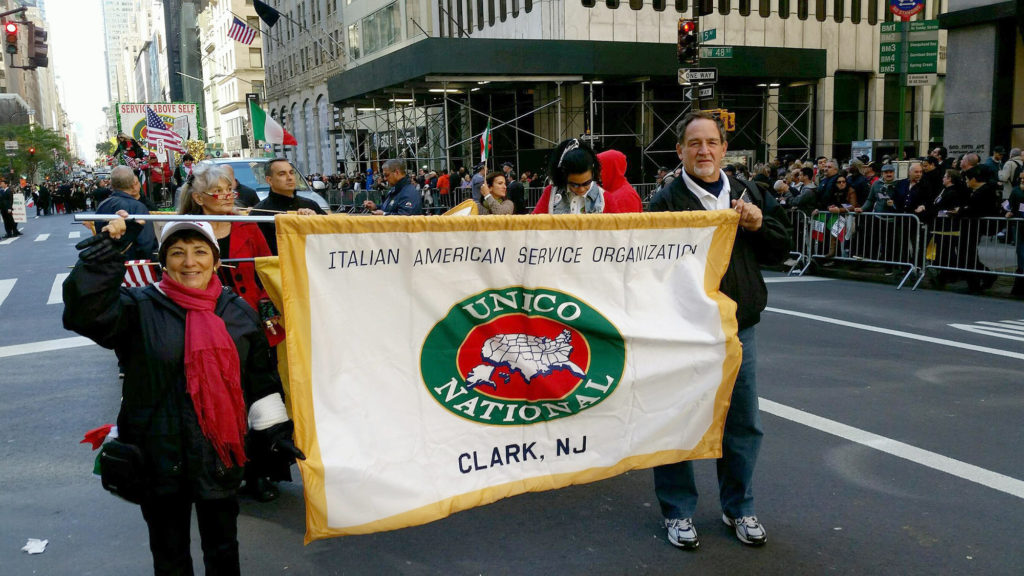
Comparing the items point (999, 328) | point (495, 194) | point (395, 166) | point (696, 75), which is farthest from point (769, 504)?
point (696, 75)

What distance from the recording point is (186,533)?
3.25 metres

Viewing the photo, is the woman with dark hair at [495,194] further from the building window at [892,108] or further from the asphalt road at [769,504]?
the building window at [892,108]

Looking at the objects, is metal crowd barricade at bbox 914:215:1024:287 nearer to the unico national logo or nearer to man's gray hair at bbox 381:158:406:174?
man's gray hair at bbox 381:158:406:174

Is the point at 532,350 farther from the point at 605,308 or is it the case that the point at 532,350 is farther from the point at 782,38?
the point at 782,38

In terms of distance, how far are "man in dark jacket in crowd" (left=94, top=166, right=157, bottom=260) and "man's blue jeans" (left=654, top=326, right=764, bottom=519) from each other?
5.34 meters

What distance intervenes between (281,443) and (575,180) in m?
2.23

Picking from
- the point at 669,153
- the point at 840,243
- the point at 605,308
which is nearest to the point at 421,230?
the point at 605,308

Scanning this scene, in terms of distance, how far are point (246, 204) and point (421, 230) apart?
588 centimetres

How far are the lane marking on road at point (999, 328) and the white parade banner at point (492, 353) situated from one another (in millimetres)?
6295

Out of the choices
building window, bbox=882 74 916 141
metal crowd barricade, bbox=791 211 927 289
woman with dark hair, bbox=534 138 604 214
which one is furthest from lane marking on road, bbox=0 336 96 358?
building window, bbox=882 74 916 141

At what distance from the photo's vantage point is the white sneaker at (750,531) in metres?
4.07

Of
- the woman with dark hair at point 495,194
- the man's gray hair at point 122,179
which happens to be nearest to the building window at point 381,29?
the woman with dark hair at point 495,194

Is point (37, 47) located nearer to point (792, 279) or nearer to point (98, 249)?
point (792, 279)

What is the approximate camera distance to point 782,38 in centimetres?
3516
